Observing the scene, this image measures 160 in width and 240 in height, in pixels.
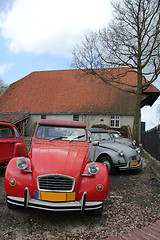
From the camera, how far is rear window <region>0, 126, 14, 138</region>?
687cm

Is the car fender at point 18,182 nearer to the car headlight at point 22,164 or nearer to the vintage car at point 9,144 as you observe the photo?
the car headlight at point 22,164

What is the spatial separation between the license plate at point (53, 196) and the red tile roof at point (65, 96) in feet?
66.2

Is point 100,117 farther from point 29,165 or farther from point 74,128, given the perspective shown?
point 29,165

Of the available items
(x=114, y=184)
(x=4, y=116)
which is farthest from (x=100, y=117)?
(x=114, y=184)

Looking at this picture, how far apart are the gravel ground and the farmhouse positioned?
1878cm

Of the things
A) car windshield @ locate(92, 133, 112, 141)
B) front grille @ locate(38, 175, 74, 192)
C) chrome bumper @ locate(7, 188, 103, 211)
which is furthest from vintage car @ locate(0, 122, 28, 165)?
front grille @ locate(38, 175, 74, 192)

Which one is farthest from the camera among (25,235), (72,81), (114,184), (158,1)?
(72,81)

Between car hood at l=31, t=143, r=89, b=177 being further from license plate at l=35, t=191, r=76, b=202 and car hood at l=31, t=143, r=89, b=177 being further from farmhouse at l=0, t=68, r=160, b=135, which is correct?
farmhouse at l=0, t=68, r=160, b=135

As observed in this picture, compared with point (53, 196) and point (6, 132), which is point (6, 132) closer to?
point (6, 132)

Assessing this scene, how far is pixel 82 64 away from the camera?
20.6 meters

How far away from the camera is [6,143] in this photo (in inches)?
265

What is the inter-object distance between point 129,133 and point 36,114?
463 inches

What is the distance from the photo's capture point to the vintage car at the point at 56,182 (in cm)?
345

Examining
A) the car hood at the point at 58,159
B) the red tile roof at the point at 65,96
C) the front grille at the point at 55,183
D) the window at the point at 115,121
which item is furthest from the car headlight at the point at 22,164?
the window at the point at 115,121
